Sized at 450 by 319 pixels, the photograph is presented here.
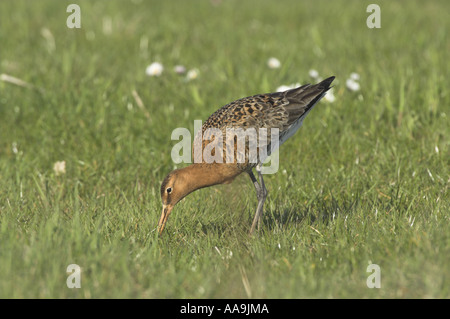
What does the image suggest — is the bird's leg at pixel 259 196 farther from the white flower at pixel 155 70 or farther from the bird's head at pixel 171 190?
the white flower at pixel 155 70

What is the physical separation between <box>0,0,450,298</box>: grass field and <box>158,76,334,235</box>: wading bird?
0.90ft

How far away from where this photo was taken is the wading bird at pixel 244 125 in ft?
14.9

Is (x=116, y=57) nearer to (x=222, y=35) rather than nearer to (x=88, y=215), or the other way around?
(x=222, y=35)

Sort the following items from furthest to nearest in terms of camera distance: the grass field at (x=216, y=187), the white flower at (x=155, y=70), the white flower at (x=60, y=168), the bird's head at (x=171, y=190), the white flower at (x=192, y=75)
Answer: the white flower at (x=192, y=75) < the white flower at (x=155, y=70) < the white flower at (x=60, y=168) < the bird's head at (x=171, y=190) < the grass field at (x=216, y=187)

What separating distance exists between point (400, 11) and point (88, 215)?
826 centimetres

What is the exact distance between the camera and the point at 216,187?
5.68 metres

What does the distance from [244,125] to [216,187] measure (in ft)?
3.30

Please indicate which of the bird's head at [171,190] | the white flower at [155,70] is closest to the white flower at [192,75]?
the white flower at [155,70]

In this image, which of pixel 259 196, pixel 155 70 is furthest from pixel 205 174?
pixel 155 70

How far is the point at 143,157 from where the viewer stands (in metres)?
5.99

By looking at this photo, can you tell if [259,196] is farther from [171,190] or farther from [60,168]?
[60,168]

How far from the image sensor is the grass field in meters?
3.59

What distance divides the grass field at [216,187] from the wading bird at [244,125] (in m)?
0.27
